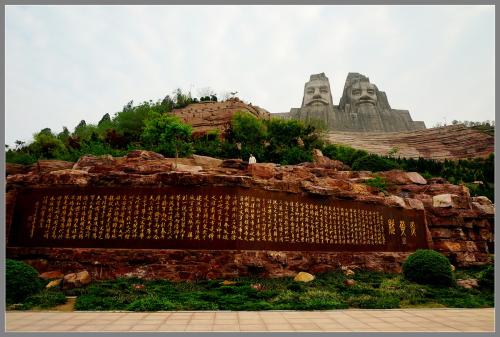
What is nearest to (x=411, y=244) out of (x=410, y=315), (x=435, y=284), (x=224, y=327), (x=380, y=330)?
(x=435, y=284)

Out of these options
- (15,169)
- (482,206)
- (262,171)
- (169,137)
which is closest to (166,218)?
(262,171)

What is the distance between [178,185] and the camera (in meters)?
6.96

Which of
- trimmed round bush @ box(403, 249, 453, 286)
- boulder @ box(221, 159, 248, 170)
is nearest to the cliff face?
boulder @ box(221, 159, 248, 170)

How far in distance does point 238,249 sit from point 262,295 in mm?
1143

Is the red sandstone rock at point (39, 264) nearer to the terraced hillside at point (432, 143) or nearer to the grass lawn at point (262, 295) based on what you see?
the grass lawn at point (262, 295)

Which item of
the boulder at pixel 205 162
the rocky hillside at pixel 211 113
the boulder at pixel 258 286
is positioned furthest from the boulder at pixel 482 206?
the rocky hillside at pixel 211 113

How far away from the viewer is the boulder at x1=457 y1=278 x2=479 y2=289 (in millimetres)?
6816

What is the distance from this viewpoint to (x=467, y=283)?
22.7 feet

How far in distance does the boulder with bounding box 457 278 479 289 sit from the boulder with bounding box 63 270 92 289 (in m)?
6.58

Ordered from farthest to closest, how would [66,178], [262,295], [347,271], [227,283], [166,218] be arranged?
1. [347,271]
2. [66,178]
3. [166,218]
4. [227,283]
5. [262,295]

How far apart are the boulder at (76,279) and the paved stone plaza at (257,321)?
1.04m

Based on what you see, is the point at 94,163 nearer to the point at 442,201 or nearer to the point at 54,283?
the point at 54,283

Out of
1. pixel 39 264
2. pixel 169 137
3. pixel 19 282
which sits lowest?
pixel 19 282

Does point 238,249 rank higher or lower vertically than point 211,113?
lower
